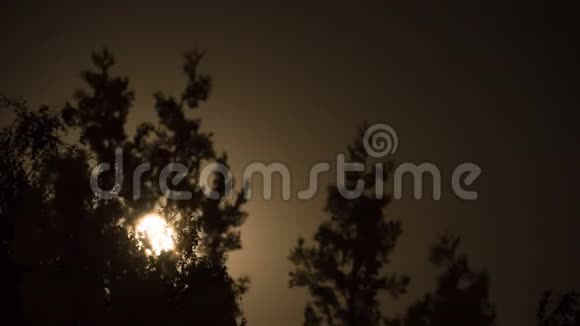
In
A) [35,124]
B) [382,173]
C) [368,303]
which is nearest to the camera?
[368,303]

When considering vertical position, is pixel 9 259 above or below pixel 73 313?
above

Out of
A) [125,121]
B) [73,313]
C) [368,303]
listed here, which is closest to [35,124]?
[125,121]

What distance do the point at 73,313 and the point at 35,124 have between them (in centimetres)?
1082

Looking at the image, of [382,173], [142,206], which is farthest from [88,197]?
[382,173]

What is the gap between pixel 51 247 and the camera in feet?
88.0

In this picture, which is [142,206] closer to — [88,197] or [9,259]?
[88,197]

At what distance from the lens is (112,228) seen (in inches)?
1169

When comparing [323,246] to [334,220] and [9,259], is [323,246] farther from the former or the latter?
[9,259]

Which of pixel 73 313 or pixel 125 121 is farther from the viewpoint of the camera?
pixel 125 121

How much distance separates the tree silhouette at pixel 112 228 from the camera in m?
26.8

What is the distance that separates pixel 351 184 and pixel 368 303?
4.52 m

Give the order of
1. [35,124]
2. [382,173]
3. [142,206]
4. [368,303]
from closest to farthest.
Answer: [368,303] < [382,173] < [142,206] < [35,124]

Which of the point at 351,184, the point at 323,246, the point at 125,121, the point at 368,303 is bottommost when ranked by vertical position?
the point at 368,303

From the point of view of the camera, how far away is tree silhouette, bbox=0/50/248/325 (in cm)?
2675
